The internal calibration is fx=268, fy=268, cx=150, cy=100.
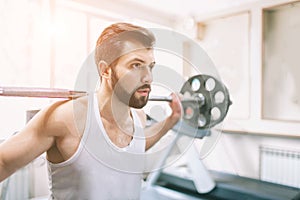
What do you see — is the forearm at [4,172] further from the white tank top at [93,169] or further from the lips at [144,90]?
the lips at [144,90]

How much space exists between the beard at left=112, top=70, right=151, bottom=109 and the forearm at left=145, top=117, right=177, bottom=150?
0.12 meters

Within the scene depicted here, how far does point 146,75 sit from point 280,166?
1.57 metres

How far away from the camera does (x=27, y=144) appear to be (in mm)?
727

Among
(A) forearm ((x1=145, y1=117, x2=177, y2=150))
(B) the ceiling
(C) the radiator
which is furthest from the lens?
(C) the radiator

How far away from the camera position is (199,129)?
119cm

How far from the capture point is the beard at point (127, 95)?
0.83 meters

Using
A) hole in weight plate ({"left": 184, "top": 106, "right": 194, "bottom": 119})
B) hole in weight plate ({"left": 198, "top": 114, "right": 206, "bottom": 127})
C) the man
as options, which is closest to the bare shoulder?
the man

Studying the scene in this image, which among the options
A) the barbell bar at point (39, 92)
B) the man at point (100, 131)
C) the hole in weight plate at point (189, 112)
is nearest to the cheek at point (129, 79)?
the man at point (100, 131)

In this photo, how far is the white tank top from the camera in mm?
786

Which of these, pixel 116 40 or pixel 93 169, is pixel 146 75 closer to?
pixel 116 40

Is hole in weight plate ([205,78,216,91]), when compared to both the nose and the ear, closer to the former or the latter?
the nose

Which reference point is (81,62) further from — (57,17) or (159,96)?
(159,96)

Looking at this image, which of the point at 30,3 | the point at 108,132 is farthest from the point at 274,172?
the point at 30,3

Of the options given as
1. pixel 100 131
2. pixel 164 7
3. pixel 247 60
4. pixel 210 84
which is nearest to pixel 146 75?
pixel 100 131
